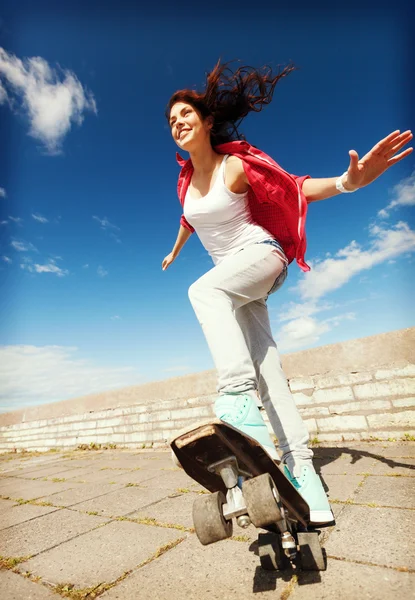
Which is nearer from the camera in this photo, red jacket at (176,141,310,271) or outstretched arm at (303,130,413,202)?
outstretched arm at (303,130,413,202)

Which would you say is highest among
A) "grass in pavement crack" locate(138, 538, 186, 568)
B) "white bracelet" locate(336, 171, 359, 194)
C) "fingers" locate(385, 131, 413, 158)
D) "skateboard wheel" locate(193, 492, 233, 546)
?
"fingers" locate(385, 131, 413, 158)

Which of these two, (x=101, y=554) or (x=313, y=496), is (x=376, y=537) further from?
(x=101, y=554)

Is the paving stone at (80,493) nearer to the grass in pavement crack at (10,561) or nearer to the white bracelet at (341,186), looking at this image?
the grass in pavement crack at (10,561)

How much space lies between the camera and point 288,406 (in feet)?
5.13

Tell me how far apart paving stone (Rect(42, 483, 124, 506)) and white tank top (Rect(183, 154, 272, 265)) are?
96.1 inches

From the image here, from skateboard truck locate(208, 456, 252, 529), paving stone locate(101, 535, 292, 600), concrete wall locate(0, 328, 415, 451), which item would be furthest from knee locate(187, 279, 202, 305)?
concrete wall locate(0, 328, 415, 451)

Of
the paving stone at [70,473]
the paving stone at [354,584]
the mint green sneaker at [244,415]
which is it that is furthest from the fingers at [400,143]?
the paving stone at [70,473]

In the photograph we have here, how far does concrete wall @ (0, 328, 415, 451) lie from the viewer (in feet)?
11.1

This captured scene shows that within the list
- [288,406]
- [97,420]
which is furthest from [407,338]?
[97,420]

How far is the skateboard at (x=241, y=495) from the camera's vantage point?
907 mm

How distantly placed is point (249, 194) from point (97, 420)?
6.24 m

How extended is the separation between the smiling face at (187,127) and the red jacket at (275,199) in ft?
0.37

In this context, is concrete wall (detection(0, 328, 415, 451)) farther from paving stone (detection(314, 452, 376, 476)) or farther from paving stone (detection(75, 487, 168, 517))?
paving stone (detection(314, 452, 376, 476))

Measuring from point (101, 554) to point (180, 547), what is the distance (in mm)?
393
